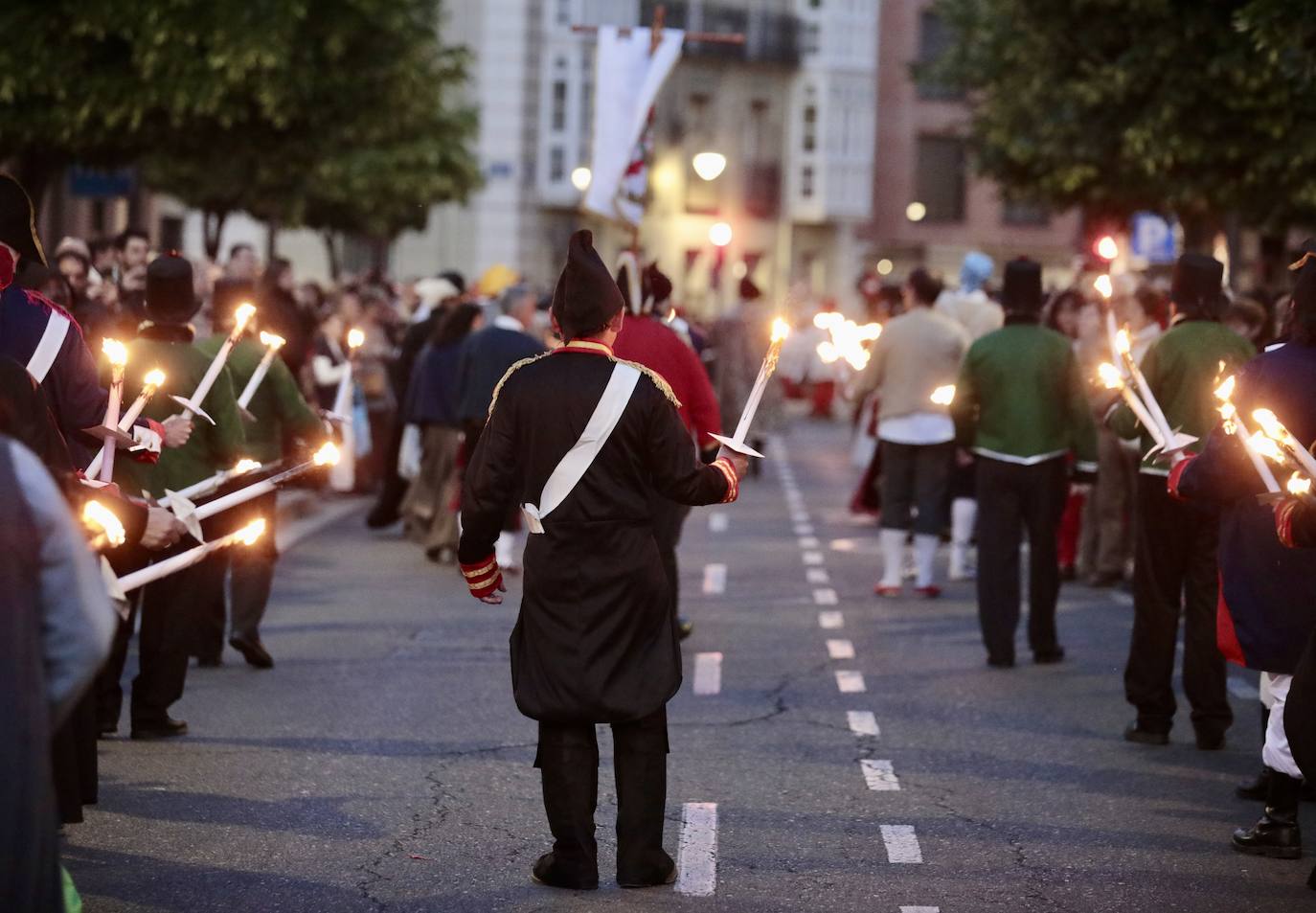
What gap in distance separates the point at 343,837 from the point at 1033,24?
16.7 m

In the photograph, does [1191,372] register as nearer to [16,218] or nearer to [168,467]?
[168,467]

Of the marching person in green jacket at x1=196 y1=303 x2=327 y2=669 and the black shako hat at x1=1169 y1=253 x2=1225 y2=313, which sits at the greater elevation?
the black shako hat at x1=1169 y1=253 x2=1225 y2=313

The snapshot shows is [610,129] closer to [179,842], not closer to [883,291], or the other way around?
[883,291]

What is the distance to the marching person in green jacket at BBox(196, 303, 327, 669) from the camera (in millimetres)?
10703

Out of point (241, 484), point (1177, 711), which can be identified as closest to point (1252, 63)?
point (1177, 711)

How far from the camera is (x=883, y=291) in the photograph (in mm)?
18250

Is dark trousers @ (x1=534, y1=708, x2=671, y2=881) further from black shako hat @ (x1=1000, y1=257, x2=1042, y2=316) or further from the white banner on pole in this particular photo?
the white banner on pole

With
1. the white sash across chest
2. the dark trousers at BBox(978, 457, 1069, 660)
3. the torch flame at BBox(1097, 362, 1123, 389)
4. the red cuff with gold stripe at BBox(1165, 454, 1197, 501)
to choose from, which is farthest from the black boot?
the dark trousers at BBox(978, 457, 1069, 660)

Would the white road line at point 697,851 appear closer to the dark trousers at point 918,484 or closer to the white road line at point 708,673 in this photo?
the white road line at point 708,673

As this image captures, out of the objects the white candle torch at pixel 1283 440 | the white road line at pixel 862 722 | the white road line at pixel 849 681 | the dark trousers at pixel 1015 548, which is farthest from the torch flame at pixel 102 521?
the dark trousers at pixel 1015 548

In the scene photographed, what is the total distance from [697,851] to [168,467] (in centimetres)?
336

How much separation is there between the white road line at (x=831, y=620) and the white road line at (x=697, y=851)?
5195mm

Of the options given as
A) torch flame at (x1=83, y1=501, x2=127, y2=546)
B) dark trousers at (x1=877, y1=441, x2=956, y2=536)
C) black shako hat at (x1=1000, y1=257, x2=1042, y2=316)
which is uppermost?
black shako hat at (x1=1000, y1=257, x2=1042, y2=316)

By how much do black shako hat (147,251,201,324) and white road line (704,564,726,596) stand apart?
5.95 metres
